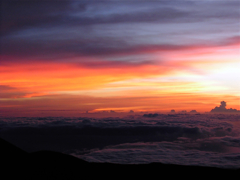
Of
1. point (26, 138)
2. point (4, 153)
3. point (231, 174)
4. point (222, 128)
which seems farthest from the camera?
point (222, 128)

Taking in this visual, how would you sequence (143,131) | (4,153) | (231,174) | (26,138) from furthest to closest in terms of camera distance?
(143,131), (26,138), (231,174), (4,153)

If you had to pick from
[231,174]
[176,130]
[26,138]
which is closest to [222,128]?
[176,130]

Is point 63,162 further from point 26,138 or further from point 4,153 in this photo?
point 26,138

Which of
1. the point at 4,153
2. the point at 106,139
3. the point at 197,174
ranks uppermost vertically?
the point at 4,153

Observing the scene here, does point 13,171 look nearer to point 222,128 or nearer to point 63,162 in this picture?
point 63,162

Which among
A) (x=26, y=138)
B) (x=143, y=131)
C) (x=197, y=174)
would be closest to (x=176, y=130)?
(x=143, y=131)

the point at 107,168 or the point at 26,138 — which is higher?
the point at 107,168

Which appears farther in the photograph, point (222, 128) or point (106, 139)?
point (222, 128)
